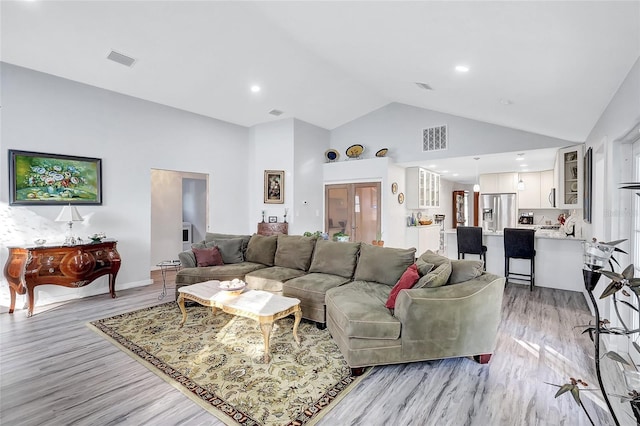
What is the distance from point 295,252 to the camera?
450 cm

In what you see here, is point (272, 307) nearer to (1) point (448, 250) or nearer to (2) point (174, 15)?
(2) point (174, 15)

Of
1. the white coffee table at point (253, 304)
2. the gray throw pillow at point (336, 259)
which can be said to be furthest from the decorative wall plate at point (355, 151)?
the white coffee table at point (253, 304)

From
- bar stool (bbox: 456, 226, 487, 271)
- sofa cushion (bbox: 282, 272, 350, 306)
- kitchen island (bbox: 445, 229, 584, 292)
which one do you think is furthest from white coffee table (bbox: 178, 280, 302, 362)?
kitchen island (bbox: 445, 229, 584, 292)

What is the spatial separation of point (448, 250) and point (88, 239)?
637cm

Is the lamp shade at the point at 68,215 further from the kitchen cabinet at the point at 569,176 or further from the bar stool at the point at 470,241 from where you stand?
the kitchen cabinet at the point at 569,176

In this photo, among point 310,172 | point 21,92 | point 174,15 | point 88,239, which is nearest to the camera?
point 174,15

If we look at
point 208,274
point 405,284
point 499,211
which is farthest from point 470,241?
point 208,274

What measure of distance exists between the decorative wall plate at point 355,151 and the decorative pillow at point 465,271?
15.7 ft

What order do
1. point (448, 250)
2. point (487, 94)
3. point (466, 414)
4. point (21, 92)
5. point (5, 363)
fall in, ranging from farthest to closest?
point (448, 250), point (21, 92), point (487, 94), point (5, 363), point (466, 414)

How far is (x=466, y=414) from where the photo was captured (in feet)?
6.86

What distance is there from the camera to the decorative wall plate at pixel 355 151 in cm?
734

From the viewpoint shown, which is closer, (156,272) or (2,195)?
(2,195)

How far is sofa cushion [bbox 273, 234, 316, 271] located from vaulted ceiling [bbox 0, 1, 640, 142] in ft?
8.64

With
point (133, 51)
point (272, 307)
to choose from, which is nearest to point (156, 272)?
point (133, 51)
